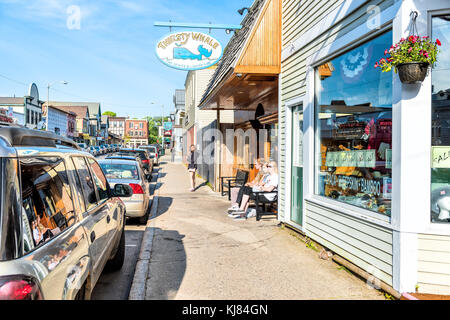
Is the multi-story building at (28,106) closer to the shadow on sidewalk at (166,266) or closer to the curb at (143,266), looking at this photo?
the curb at (143,266)

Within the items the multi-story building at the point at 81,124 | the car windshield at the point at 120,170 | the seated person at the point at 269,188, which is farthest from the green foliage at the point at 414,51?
the multi-story building at the point at 81,124

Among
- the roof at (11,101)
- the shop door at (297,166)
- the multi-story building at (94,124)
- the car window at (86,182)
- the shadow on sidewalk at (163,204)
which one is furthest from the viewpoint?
the multi-story building at (94,124)

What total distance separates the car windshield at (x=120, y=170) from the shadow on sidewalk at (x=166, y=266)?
261 centimetres

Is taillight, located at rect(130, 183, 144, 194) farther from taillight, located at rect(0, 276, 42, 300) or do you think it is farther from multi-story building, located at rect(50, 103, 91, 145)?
multi-story building, located at rect(50, 103, 91, 145)

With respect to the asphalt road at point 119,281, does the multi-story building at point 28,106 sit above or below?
above

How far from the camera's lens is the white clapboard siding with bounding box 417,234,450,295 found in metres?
3.89

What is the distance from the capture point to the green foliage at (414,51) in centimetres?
381

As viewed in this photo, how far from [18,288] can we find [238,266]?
152 inches

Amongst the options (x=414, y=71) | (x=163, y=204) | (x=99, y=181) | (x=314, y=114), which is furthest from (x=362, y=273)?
(x=163, y=204)

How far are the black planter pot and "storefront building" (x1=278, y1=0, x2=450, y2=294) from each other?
14 centimetres

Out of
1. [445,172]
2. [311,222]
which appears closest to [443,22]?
[445,172]

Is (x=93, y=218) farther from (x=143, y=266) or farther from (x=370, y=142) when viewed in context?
(x=370, y=142)

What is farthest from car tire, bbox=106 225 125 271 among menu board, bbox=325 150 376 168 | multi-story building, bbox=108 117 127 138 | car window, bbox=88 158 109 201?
multi-story building, bbox=108 117 127 138
